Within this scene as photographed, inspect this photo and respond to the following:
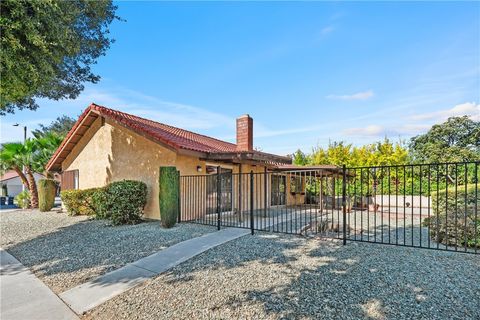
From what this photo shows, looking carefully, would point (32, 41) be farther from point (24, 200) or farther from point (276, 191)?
point (24, 200)

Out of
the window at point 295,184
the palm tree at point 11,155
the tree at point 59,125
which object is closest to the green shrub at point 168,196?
the window at point 295,184

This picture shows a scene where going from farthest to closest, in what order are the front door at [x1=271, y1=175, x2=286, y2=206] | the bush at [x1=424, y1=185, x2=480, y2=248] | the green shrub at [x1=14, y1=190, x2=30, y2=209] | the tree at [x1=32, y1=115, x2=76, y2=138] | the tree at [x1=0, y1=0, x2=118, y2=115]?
1. the tree at [x1=32, y1=115, x2=76, y2=138]
2. the green shrub at [x1=14, y1=190, x2=30, y2=209]
3. the front door at [x1=271, y1=175, x2=286, y2=206]
4. the bush at [x1=424, y1=185, x2=480, y2=248]
5. the tree at [x1=0, y1=0, x2=118, y2=115]

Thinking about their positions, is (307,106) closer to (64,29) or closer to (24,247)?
(64,29)

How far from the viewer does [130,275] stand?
517cm

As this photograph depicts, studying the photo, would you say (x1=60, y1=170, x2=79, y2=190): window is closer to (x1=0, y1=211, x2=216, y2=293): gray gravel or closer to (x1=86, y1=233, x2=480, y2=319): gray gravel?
(x1=0, y1=211, x2=216, y2=293): gray gravel

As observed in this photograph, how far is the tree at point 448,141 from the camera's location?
2578cm

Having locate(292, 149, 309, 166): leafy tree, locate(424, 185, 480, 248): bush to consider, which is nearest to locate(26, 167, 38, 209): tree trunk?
locate(292, 149, 309, 166): leafy tree

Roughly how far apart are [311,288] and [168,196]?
6.35 meters

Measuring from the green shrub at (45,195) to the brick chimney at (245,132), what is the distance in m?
13.0

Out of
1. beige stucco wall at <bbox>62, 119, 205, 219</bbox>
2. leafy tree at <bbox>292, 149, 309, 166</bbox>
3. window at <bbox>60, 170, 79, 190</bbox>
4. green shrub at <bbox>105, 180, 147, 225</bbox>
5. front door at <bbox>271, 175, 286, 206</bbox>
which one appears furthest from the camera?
leafy tree at <bbox>292, 149, 309, 166</bbox>

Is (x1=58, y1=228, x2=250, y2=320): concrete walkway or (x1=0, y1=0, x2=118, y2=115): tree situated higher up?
(x1=0, y1=0, x2=118, y2=115): tree

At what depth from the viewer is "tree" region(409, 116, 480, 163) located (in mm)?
25777

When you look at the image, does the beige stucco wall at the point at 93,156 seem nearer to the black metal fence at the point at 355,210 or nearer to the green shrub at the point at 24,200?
the black metal fence at the point at 355,210

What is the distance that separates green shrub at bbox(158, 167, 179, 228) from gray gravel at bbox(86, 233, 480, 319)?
11.4 feet
